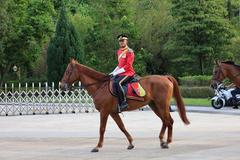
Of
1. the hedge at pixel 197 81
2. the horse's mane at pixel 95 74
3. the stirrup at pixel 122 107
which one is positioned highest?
the horse's mane at pixel 95 74

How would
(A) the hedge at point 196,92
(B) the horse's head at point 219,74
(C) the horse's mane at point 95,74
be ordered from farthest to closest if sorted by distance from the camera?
1. (A) the hedge at point 196,92
2. (B) the horse's head at point 219,74
3. (C) the horse's mane at point 95,74

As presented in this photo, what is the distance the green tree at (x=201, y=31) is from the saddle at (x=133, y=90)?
111 ft

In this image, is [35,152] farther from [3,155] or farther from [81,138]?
[81,138]

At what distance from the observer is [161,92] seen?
48.2 feet

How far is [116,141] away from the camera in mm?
16359

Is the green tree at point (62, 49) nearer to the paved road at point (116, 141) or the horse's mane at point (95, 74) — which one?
the paved road at point (116, 141)

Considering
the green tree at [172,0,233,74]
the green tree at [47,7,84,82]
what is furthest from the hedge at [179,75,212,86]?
→ the green tree at [47,7,84,82]

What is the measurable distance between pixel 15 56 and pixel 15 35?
2371mm

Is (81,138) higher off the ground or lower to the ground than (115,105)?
lower

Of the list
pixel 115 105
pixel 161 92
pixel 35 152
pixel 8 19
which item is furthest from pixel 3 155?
pixel 8 19

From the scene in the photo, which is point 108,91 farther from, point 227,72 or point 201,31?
point 201,31

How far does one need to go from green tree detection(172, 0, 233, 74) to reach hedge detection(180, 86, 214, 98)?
13.7ft

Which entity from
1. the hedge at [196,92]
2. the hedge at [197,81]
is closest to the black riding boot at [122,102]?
the hedge at [196,92]

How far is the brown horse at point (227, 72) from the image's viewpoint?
637 inches
